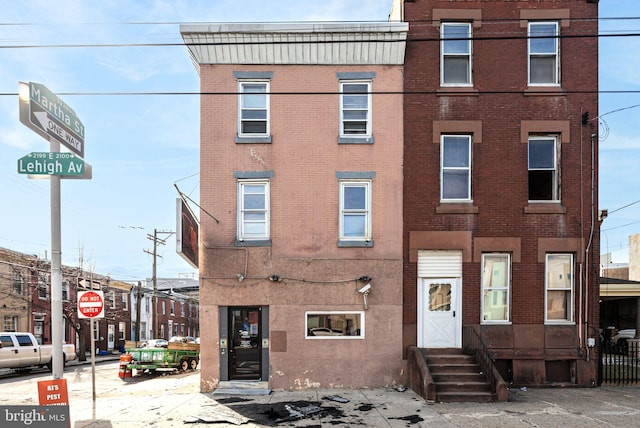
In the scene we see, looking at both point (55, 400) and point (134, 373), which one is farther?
point (134, 373)

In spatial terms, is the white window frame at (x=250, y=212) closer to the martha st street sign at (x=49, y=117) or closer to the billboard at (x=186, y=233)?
the billboard at (x=186, y=233)

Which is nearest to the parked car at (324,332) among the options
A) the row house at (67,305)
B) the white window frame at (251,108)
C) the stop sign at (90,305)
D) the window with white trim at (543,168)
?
the stop sign at (90,305)

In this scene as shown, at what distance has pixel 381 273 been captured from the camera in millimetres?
12969

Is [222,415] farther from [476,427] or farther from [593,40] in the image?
[593,40]

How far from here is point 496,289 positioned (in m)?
13.1

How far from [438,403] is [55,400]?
8.10 meters

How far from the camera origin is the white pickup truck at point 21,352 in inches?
792

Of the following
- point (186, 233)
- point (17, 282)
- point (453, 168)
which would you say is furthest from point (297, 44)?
point (17, 282)

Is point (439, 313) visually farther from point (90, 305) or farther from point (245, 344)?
point (90, 305)

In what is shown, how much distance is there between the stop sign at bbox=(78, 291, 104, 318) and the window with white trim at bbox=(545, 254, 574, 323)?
1209cm

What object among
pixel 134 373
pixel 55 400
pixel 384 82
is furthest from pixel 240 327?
pixel 134 373

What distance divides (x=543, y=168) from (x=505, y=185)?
136cm

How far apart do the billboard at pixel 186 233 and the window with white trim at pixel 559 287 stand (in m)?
10.4

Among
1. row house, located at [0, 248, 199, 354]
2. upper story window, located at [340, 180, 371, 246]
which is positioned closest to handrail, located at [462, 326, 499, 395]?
upper story window, located at [340, 180, 371, 246]
